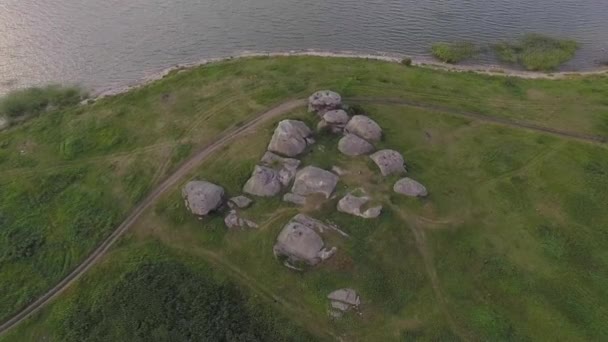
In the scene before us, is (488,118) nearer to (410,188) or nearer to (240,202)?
(410,188)

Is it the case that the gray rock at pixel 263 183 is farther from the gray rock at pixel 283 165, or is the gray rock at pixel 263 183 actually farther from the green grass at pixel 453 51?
the green grass at pixel 453 51

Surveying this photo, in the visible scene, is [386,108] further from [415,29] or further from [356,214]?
[415,29]

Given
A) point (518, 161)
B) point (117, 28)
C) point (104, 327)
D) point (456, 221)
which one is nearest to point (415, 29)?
point (518, 161)

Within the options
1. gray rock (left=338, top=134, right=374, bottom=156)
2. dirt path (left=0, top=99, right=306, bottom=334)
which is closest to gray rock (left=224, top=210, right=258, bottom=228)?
dirt path (left=0, top=99, right=306, bottom=334)

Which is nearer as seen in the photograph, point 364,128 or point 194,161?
point 194,161

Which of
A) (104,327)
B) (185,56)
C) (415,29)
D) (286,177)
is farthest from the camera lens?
(415,29)

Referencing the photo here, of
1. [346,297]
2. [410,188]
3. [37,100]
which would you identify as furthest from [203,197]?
[37,100]
